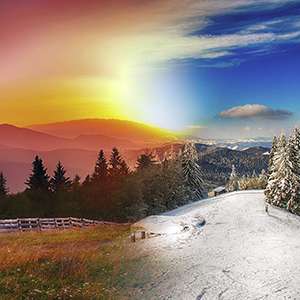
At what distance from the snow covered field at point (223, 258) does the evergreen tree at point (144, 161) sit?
3484 centimetres

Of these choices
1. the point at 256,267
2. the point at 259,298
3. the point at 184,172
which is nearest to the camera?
the point at 259,298

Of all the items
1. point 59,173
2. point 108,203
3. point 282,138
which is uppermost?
point 282,138

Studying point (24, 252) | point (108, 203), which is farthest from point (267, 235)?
point (108, 203)

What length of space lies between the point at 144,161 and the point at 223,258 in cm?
4985

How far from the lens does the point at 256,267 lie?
1986 cm

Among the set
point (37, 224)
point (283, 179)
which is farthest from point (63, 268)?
point (283, 179)

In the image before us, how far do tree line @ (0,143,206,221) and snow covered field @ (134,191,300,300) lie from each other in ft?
68.1

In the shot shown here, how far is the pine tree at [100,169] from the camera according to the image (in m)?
63.5

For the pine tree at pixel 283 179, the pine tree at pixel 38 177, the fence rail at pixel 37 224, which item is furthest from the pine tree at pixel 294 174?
the pine tree at pixel 38 177

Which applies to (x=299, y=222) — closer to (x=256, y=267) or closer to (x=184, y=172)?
(x=256, y=267)

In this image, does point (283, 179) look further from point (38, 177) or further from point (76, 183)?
point (38, 177)

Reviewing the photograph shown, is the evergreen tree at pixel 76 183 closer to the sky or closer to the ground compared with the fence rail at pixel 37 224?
closer to the sky

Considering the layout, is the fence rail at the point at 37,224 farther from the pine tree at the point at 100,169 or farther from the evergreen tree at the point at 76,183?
the pine tree at the point at 100,169

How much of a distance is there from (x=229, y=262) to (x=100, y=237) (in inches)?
428
